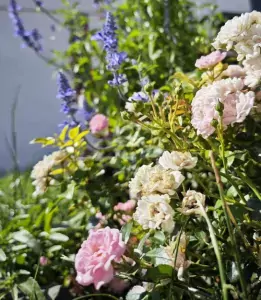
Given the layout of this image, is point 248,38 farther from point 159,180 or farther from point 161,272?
point 161,272

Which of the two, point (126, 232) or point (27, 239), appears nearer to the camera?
point (126, 232)

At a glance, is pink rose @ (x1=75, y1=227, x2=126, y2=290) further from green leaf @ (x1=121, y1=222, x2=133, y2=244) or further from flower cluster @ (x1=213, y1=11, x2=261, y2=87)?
flower cluster @ (x1=213, y1=11, x2=261, y2=87)

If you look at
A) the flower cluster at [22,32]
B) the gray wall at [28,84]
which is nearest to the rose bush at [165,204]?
the flower cluster at [22,32]

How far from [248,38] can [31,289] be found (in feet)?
2.17

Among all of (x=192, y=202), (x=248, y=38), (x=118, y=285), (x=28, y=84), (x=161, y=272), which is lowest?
(x=118, y=285)

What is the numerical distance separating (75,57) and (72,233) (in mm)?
1140

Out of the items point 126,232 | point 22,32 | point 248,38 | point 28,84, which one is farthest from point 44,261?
point 28,84

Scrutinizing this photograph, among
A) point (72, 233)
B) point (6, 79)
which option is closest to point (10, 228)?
point (72, 233)

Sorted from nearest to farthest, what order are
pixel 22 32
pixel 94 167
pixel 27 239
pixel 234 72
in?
pixel 234 72 → pixel 27 239 → pixel 94 167 → pixel 22 32

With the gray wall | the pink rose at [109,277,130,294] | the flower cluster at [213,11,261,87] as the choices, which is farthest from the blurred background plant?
the gray wall

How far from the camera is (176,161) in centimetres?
91

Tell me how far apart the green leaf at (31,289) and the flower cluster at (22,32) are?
116 centimetres

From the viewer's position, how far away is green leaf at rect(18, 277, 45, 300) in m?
1.16

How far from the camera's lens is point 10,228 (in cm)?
132
